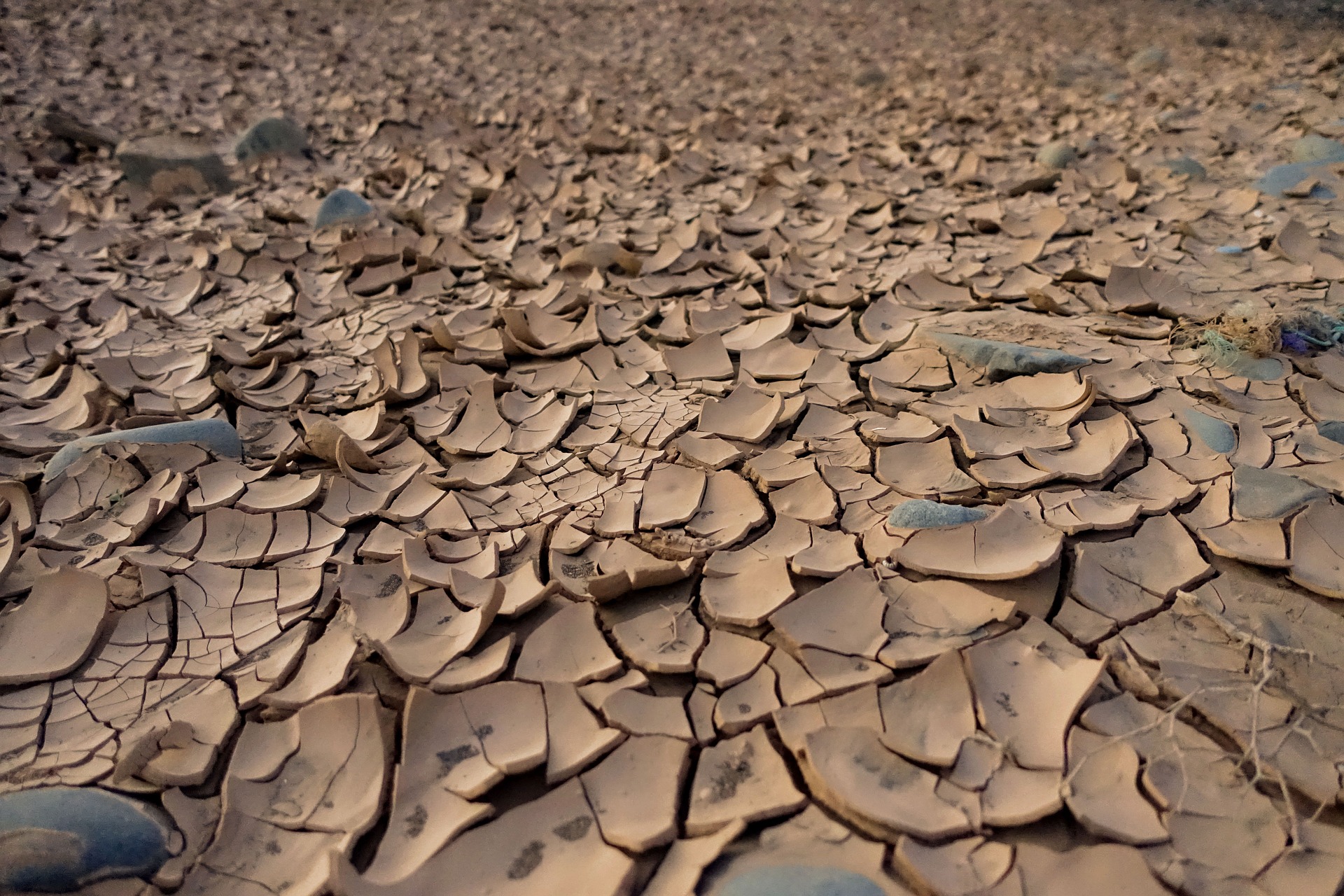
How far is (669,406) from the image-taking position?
1731 mm

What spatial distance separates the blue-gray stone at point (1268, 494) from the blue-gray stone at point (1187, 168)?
2027 millimetres

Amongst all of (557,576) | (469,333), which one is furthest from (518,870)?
(469,333)

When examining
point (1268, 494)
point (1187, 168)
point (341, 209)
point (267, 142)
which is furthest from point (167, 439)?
point (1187, 168)

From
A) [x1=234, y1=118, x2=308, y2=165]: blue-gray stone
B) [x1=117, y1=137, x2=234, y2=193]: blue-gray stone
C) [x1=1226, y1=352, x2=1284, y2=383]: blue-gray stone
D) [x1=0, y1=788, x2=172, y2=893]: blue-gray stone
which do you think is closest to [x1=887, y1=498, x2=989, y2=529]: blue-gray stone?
[x1=1226, y1=352, x2=1284, y2=383]: blue-gray stone

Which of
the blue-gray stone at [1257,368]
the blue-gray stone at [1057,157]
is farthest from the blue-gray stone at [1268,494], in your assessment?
the blue-gray stone at [1057,157]

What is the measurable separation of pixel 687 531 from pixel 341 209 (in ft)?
6.77

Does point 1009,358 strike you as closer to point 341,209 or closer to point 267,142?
point 341,209

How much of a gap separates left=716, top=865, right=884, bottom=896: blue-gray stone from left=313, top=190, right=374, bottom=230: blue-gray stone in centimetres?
256

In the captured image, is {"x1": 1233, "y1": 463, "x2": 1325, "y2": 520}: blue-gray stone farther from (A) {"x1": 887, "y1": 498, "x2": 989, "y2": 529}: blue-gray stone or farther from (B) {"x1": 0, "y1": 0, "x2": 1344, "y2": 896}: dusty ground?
(A) {"x1": 887, "y1": 498, "x2": 989, "y2": 529}: blue-gray stone

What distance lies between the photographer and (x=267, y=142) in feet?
11.4

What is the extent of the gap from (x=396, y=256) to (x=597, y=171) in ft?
3.44

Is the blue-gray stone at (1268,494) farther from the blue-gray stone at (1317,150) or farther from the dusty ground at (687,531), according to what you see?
the blue-gray stone at (1317,150)

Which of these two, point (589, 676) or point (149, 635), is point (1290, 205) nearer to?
point (589, 676)

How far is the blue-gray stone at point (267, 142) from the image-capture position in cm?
345
